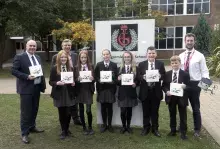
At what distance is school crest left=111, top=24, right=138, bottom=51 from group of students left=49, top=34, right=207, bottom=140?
1.60 ft

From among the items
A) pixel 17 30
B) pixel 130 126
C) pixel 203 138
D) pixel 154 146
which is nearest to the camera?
pixel 154 146

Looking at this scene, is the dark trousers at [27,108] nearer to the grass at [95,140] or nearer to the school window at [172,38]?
the grass at [95,140]

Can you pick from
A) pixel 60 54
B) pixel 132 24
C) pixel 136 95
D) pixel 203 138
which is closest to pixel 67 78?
pixel 60 54

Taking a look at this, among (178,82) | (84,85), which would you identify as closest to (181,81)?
(178,82)

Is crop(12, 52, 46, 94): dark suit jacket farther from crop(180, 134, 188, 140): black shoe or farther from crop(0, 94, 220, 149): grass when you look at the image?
crop(180, 134, 188, 140): black shoe

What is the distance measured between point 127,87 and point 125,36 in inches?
46.6

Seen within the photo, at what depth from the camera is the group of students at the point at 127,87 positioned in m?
6.10

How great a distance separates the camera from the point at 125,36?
6.73 metres

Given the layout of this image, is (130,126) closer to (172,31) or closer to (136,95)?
(136,95)

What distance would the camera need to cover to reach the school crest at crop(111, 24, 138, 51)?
6.70 m

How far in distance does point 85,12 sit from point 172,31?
502 inches

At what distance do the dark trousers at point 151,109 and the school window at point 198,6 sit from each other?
107 feet

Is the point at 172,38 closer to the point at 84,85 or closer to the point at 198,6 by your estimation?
the point at 198,6

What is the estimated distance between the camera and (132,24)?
21.9 feet
